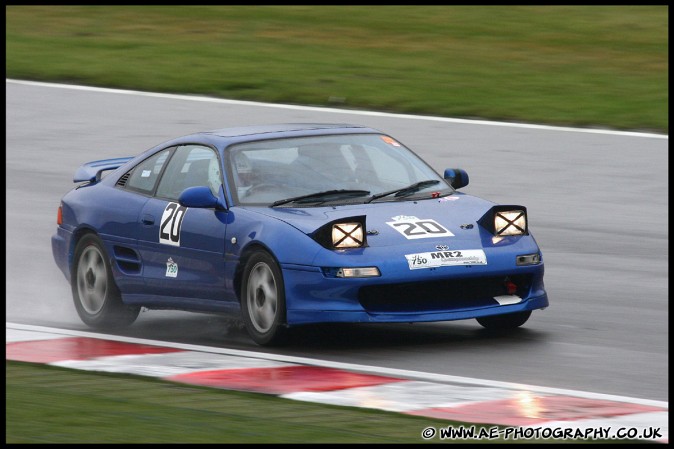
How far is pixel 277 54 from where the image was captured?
2098 centimetres

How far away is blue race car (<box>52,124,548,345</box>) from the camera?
27.7ft

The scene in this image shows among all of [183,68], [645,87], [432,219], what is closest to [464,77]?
[645,87]

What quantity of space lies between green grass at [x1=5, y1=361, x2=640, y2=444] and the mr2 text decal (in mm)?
1699

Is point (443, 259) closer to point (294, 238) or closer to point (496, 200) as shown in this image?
point (294, 238)

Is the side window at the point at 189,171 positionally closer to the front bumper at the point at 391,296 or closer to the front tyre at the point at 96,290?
the front tyre at the point at 96,290

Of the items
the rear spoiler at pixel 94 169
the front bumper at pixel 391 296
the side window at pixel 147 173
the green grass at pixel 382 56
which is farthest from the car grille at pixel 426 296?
Result: the green grass at pixel 382 56

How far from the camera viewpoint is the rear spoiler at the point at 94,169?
1073 centimetres

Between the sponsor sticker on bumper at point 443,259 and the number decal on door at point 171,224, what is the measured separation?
5.43ft

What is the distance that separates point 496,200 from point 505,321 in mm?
4992

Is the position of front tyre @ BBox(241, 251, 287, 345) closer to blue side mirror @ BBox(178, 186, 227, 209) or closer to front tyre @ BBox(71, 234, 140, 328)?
blue side mirror @ BBox(178, 186, 227, 209)

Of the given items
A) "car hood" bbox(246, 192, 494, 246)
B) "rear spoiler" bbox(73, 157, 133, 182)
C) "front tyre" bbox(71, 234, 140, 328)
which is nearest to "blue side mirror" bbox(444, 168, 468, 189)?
"car hood" bbox(246, 192, 494, 246)

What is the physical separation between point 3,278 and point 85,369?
11.8 ft

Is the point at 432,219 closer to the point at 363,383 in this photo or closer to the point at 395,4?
the point at 363,383

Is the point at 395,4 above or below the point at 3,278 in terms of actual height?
above
